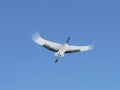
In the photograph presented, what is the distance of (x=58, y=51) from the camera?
4572 inches

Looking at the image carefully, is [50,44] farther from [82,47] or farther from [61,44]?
[82,47]

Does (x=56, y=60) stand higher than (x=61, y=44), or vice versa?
(x=61, y=44)

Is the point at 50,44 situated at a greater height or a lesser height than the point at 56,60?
greater

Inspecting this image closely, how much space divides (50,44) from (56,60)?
9.15 m

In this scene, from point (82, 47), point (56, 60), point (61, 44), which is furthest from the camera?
point (82, 47)

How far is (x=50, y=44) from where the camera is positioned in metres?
119

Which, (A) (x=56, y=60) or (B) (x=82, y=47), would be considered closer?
(A) (x=56, y=60)

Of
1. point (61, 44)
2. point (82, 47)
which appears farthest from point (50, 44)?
point (82, 47)

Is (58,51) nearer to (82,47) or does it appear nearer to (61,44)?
(61,44)

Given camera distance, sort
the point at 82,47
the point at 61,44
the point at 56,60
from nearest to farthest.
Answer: the point at 56,60
the point at 61,44
the point at 82,47

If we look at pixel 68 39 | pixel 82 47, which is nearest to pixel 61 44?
pixel 68 39

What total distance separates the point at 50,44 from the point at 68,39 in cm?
537

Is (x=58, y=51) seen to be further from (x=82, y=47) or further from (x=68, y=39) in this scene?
(x=82, y=47)

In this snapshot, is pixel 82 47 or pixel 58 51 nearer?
pixel 58 51
